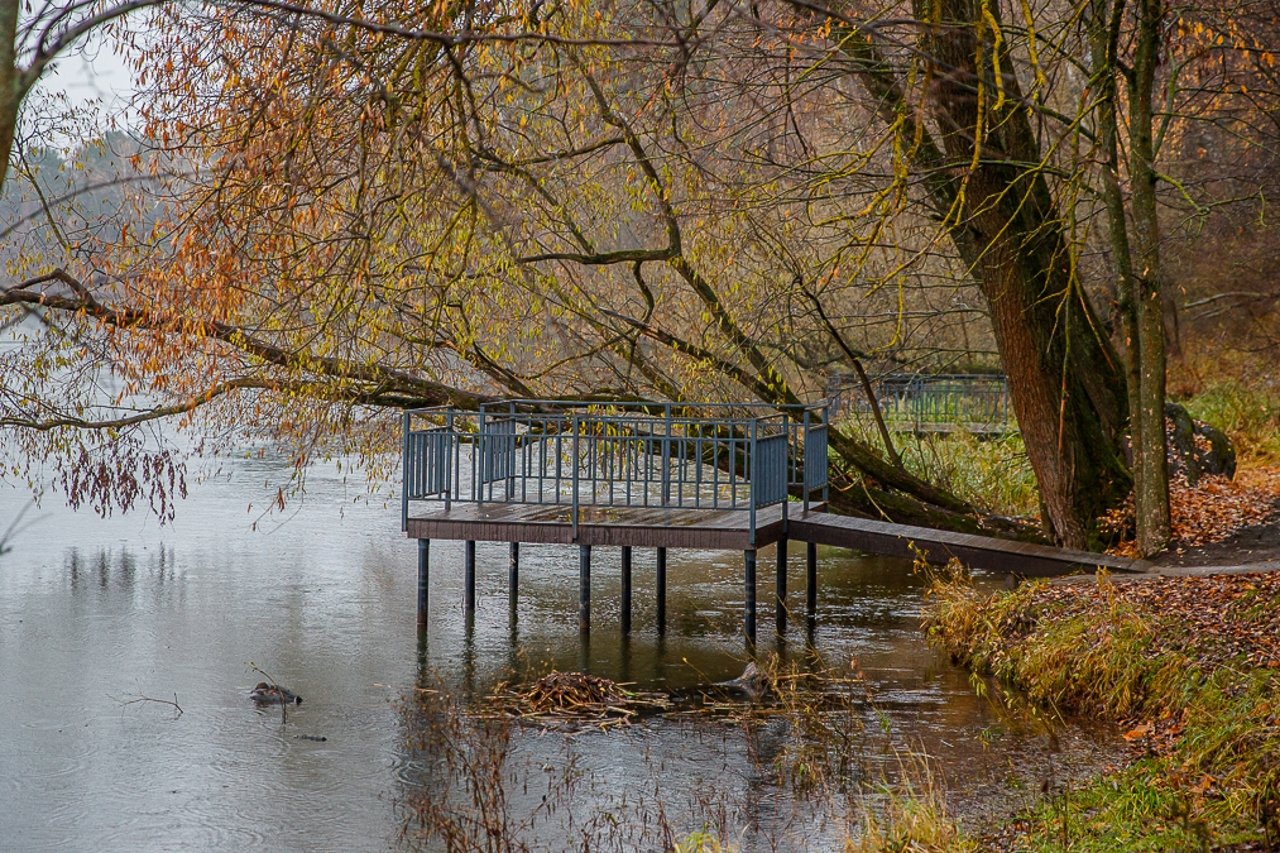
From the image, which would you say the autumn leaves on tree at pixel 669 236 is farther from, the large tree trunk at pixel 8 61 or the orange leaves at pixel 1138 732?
the large tree trunk at pixel 8 61

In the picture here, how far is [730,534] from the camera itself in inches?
510

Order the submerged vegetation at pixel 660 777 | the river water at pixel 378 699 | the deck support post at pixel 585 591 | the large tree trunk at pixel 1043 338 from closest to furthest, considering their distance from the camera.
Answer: the submerged vegetation at pixel 660 777 → the river water at pixel 378 699 → the large tree trunk at pixel 1043 338 → the deck support post at pixel 585 591

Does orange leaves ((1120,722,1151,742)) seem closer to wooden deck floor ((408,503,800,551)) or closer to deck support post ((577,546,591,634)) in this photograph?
wooden deck floor ((408,503,800,551))

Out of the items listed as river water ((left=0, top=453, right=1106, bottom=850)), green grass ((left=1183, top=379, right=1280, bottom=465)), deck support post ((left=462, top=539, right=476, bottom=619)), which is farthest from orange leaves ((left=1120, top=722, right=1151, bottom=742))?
green grass ((left=1183, top=379, right=1280, bottom=465))

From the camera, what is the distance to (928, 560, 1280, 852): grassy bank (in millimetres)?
6570

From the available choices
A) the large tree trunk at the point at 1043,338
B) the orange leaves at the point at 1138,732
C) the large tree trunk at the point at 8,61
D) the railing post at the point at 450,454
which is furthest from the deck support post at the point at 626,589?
the large tree trunk at the point at 8,61

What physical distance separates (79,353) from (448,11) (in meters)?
7.52

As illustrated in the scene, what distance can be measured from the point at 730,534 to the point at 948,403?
14349 millimetres

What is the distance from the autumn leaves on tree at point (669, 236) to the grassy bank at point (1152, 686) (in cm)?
192

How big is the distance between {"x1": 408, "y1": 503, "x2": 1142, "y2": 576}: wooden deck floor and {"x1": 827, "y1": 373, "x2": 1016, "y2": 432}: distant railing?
32.2ft

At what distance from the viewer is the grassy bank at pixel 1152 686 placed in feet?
21.6

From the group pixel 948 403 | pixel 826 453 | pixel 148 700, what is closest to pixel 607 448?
pixel 826 453

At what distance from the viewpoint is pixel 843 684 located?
1119 centimetres

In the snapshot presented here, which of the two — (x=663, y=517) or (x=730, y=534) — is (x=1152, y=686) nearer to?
(x=730, y=534)
